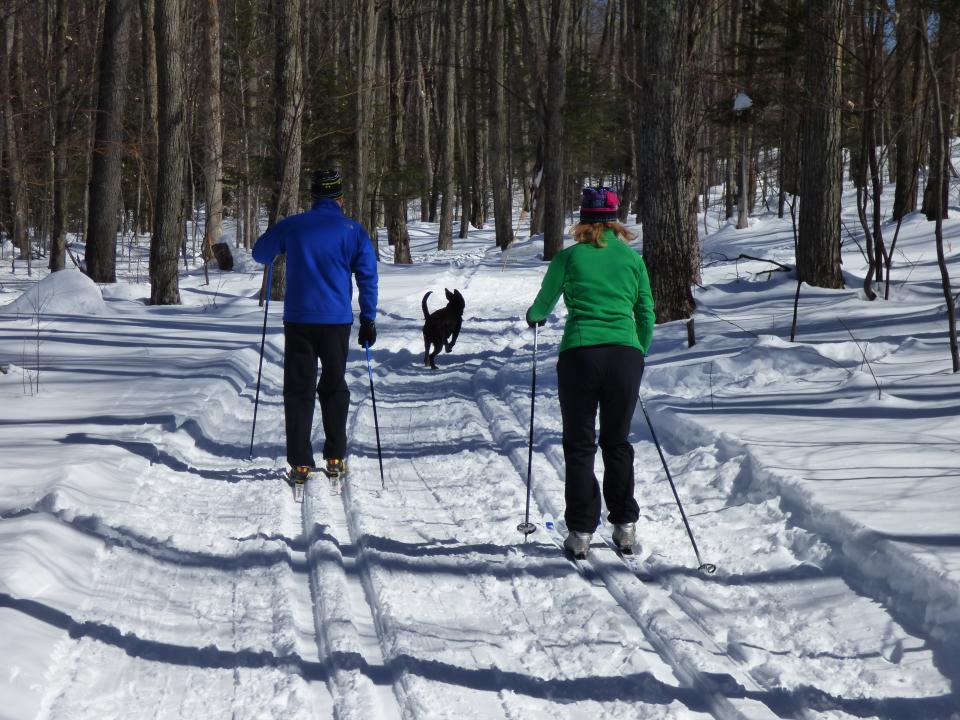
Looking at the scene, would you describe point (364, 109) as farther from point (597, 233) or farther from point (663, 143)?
point (597, 233)

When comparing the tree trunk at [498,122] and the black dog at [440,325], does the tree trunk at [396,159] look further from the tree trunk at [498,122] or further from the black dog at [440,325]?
the black dog at [440,325]

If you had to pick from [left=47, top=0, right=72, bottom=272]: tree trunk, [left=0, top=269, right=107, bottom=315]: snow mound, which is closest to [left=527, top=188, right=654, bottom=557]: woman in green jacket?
[left=0, top=269, right=107, bottom=315]: snow mound

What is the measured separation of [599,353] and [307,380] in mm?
2524

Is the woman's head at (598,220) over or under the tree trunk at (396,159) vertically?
under

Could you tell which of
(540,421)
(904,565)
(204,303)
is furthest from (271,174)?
(904,565)

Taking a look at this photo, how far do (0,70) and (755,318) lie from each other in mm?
20570

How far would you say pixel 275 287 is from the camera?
16.5m

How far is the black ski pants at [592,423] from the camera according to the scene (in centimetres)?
502

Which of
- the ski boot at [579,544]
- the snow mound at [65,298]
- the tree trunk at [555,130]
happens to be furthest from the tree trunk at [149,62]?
the ski boot at [579,544]

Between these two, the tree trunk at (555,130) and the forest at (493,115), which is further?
the tree trunk at (555,130)

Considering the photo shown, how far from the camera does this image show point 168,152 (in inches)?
633

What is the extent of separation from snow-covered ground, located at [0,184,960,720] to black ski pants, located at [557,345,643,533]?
0.97 feet

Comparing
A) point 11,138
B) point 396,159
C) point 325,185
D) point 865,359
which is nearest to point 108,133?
point 11,138

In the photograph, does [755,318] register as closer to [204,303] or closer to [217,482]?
[217,482]
